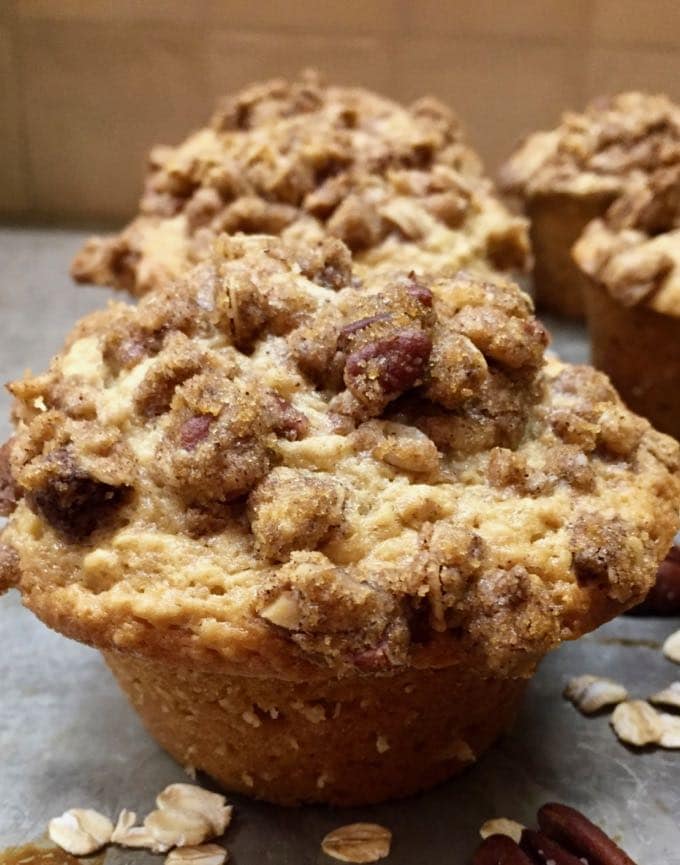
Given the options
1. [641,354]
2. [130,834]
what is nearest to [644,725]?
[130,834]

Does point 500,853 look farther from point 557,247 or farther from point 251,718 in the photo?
point 557,247

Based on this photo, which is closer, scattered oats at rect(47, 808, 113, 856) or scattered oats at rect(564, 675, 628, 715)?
scattered oats at rect(47, 808, 113, 856)

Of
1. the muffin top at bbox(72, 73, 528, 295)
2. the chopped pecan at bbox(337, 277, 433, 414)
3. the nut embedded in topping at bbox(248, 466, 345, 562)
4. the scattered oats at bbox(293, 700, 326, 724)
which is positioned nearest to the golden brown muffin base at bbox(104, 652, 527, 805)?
the scattered oats at bbox(293, 700, 326, 724)

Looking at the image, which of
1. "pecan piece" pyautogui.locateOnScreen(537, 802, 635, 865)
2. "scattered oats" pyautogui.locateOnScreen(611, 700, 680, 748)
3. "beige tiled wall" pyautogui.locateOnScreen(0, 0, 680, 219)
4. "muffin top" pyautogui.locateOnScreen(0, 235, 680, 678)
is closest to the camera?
"muffin top" pyautogui.locateOnScreen(0, 235, 680, 678)

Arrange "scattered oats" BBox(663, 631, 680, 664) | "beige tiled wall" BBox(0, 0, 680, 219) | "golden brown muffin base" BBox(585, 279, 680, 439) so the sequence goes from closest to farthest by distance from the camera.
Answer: "scattered oats" BBox(663, 631, 680, 664), "golden brown muffin base" BBox(585, 279, 680, 439), "beige tiled wall" BBox(0, 0, 680, 219)

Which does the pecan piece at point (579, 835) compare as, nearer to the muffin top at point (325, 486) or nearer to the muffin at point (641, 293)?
the muffin top at point (325, 486)

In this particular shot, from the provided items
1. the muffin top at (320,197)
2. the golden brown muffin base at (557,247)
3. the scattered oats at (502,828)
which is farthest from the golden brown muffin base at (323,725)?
the golden brown muffin base at (557,247)

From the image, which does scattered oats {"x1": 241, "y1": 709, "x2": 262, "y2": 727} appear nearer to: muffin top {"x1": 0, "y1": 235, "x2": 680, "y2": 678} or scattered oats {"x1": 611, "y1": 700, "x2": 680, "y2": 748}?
muffin top {"x1": 0, "y1": 235, "x2": 680, "y2": 678}
